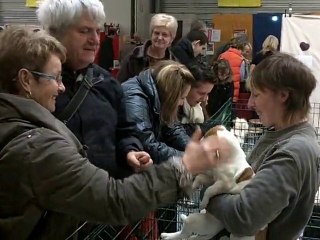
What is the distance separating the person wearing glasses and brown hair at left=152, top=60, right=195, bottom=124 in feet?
3.60

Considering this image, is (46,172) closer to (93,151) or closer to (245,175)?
(245,175)

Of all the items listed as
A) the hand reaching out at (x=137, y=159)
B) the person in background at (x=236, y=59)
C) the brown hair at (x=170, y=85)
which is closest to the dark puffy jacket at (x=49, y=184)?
the hand reaching out at (x=137, y=159)

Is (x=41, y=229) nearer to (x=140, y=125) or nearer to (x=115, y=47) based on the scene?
(x=140, y=125)

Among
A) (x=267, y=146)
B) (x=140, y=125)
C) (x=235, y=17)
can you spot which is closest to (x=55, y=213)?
(x=267, y=146)

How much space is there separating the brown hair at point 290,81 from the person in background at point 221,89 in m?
3.58

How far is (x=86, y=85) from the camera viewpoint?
1.79 meters

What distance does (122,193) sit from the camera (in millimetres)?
1091

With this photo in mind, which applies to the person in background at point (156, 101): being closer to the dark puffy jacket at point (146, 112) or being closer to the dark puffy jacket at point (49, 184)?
the dark puffy jacket at point (146, 112)

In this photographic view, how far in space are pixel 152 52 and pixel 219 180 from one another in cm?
212

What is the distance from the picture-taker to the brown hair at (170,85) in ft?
7.48

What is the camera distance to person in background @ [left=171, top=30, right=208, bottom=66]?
13.7ft

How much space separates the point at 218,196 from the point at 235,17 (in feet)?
22.0

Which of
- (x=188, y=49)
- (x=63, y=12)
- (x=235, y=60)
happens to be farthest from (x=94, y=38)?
(x=235, y=60)

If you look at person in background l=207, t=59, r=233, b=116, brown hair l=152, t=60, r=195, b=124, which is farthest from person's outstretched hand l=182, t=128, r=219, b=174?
person in background l=207, t=59, r=233, b=116
